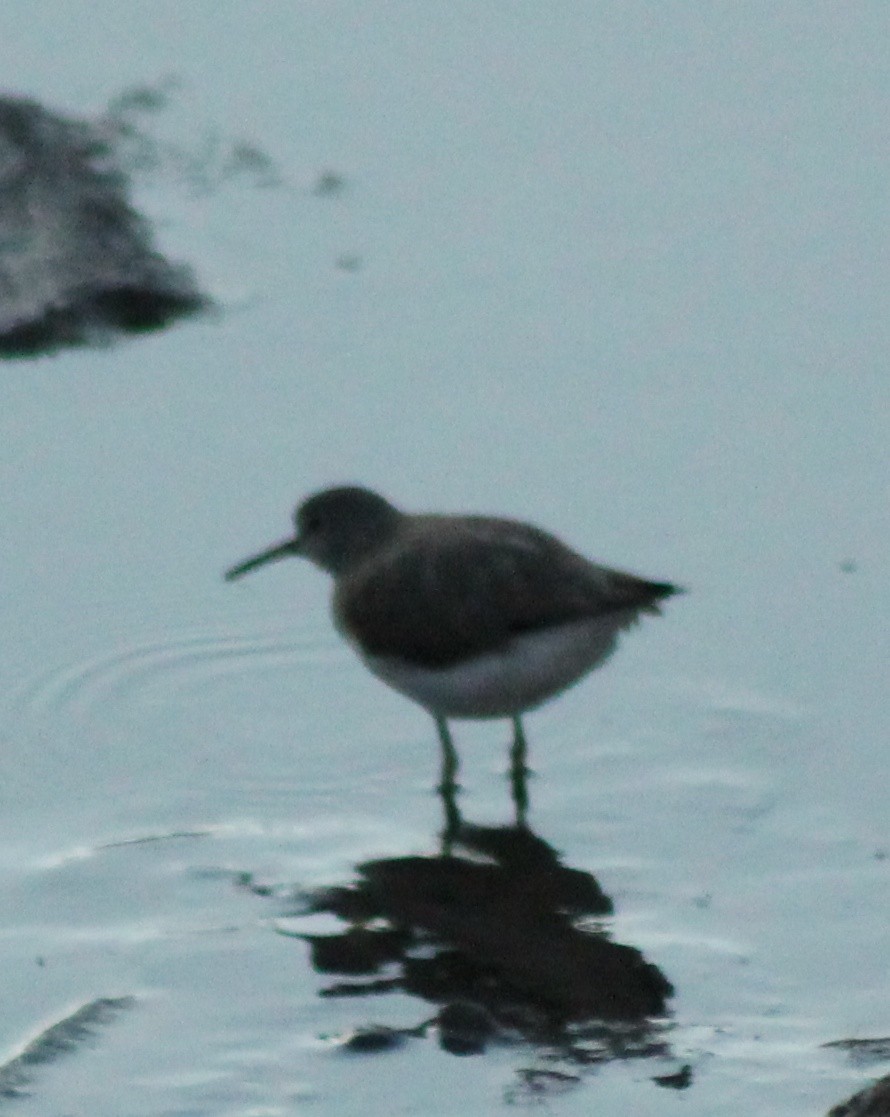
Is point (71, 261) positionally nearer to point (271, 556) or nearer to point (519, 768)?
point (271, 556)

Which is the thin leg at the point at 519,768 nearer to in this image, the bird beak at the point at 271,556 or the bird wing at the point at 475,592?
the bird wing at the point at 475,592

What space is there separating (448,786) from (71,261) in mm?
4256

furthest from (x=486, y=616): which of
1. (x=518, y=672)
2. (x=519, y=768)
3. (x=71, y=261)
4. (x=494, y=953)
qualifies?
(x=71, y=261)

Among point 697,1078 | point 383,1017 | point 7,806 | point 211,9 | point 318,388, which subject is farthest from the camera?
point 211,9

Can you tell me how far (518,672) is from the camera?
7.59 meters

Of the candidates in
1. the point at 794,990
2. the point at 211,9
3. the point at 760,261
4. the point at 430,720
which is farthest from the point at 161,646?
the point at 211,9

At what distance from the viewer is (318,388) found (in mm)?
10312

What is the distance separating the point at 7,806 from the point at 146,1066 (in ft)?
5.41

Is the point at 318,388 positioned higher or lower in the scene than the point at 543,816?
higher

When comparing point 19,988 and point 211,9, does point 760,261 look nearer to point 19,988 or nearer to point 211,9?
point 211,9

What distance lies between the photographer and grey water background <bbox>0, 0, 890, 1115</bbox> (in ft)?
21.1

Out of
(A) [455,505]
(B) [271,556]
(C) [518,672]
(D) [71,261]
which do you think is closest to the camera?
(C) [518,672]

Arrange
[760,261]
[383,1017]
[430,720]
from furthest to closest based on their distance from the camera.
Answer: [760,261]
[430,720]
[383,1017]

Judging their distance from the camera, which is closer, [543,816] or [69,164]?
[543,816]
